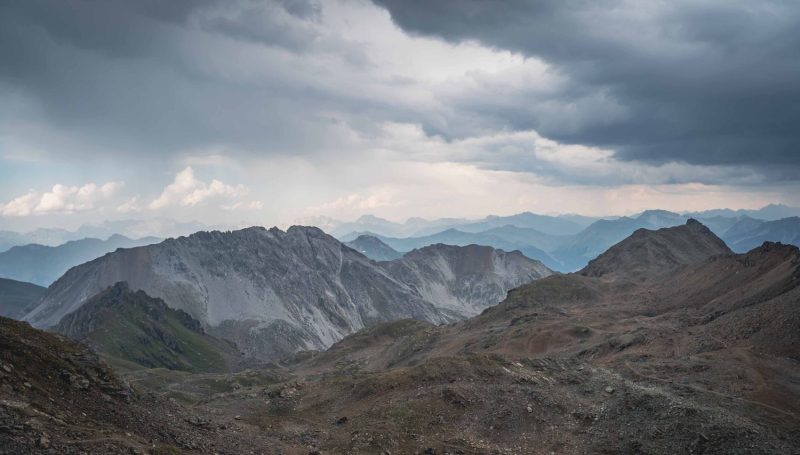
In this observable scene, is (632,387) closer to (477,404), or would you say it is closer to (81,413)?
(477,404)

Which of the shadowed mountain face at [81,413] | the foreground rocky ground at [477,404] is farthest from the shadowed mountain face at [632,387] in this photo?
the shadowed mountain face at [81,413]

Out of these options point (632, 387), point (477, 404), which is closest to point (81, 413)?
point (477, 404)

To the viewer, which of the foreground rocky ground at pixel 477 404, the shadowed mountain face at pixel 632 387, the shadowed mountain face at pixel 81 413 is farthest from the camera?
the shadowed mountain face at pixel 632 387

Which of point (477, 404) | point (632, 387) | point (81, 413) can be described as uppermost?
point (81, 413)

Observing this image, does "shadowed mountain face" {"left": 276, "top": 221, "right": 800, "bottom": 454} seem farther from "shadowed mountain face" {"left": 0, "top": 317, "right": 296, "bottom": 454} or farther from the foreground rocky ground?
"shadowed mountain face" {"left": 0, "top": 317, "right": 296, "bottom": 454}

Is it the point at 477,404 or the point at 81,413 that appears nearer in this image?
the point at 81,413

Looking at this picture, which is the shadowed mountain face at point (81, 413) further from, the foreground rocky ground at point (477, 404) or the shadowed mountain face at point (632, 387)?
the shadowed mountain face at point (632, 387)

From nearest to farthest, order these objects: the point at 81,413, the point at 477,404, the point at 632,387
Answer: the point at 81,413, the point at 477,404, the point at 632,387

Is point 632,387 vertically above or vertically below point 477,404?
below

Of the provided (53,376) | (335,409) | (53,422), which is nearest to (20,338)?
(53,376)

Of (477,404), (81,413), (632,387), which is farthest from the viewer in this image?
(632,387)

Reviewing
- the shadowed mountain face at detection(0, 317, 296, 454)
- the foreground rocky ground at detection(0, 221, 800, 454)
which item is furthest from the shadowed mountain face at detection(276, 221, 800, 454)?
the shadowed mountain face at detection(0, 317, 296, 454)

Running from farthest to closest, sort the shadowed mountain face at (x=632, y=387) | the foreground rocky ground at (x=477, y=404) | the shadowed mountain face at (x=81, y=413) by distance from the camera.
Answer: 1. the shadowed mountain face at (x=632, y=387)
2. the foreground rocky ground at (x=477, y=404)
3. the shadowed mountain face at (x=81, y=413)

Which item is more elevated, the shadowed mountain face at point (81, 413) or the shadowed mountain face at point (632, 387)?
the shadowed mountain face at point (81, 413)
